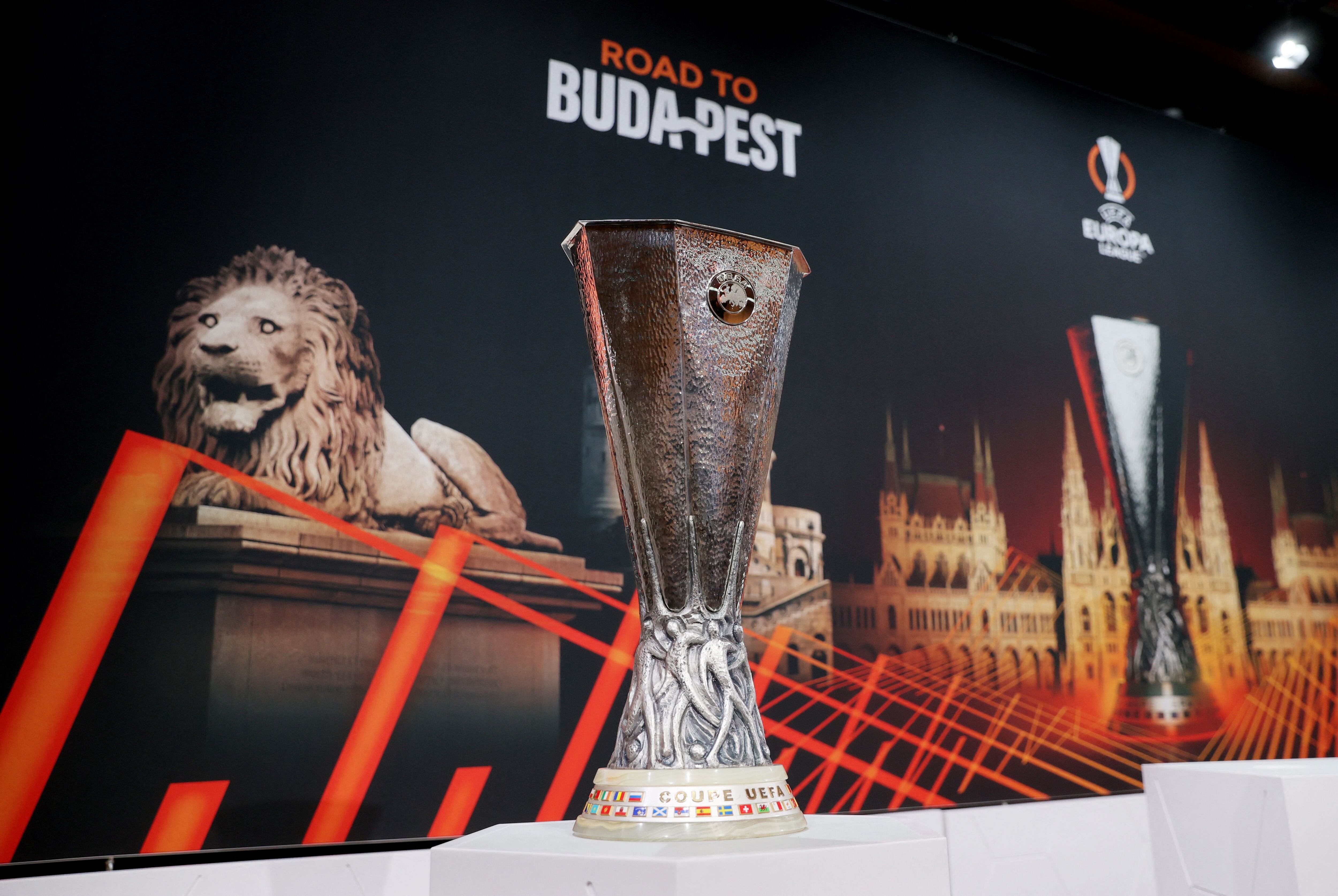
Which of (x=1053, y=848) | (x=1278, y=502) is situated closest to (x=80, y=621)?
(x=1053, y=848)

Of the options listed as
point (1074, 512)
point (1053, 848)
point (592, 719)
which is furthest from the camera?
point (1074, 512)

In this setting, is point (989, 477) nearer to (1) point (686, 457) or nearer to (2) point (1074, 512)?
(2) point (1074, 512)

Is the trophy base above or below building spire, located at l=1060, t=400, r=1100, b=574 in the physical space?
below

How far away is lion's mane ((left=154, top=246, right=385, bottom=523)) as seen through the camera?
1642mm

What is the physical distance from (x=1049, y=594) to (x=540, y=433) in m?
1.38

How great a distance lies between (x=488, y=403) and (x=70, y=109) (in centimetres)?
89

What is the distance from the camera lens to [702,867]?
0.71 m

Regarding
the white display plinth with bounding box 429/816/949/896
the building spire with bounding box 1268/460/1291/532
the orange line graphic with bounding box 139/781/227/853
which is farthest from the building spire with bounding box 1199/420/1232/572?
the orange line graphic with bounding box 139/781/227/853

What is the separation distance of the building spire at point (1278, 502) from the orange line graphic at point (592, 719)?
203 cm

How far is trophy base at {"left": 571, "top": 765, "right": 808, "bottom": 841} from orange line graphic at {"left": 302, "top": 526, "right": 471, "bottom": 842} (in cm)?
88

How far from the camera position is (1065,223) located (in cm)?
269

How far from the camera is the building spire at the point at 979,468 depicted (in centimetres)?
237

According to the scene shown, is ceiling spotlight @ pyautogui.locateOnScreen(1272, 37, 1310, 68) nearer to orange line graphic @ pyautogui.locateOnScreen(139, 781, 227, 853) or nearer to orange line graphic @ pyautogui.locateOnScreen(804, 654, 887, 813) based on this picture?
orange line graphic @ pyautogui.locateOnScreen(804, 654, 887, 813)

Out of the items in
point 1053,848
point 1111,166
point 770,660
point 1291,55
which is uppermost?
point 1291,55
